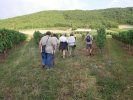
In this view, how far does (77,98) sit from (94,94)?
75cm

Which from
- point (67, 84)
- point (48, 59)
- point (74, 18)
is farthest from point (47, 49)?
point (74, 18)

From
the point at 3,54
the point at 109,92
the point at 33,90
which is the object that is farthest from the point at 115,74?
the point at 3,54

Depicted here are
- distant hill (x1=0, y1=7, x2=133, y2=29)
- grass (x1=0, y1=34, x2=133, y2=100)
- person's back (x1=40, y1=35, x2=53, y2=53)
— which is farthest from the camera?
distant hill (x1=0, y1=7, x2=133, y2=29)

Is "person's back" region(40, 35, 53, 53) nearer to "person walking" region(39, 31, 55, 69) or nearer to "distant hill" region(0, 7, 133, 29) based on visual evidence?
"person walking" region(39, 31, 55, 69)

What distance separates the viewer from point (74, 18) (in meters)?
156

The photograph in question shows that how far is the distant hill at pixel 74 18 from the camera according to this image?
5408 inches

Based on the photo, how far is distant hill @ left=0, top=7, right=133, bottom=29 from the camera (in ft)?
451

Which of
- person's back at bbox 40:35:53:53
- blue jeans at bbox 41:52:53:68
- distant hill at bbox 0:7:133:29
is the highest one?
person's back at bbox 40:35:53:53

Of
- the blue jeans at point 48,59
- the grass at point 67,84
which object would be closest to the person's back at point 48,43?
the blue jeans at point 48,59

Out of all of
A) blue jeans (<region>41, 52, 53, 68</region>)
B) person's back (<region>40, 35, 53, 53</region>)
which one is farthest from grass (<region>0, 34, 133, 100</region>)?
person's back (<region>40, 35, 53, 53</region>)

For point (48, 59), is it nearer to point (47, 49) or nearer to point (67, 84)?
point (47, 49)

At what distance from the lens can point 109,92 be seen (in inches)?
450

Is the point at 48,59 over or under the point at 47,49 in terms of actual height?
under

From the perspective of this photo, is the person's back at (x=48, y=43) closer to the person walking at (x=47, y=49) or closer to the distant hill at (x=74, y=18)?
the person walking at (x=47, y=49)
